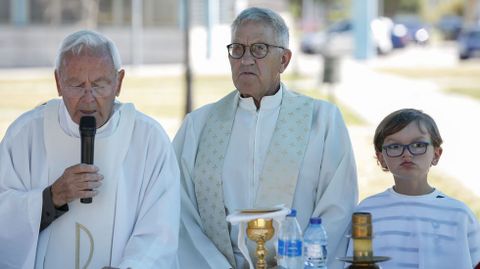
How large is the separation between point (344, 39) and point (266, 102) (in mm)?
46622

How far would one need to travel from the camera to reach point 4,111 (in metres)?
19.5

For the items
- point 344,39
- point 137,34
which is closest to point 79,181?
point 137,34

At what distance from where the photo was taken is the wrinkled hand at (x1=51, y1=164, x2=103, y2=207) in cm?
Result: 422

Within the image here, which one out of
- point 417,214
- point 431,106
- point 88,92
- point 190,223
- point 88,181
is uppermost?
point 88,92

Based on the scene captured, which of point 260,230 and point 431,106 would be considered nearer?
point 260,230

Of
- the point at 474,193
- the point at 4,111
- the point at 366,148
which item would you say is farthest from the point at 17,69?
the point at 474,193

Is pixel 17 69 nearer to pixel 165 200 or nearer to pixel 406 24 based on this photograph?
pixel 406 24

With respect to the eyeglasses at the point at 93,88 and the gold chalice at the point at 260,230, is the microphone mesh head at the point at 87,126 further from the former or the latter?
the gold chalice at the point at 260,230

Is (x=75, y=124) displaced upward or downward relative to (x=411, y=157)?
upward

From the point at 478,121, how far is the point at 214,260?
1341cm

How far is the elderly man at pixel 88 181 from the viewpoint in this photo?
14.4 feet

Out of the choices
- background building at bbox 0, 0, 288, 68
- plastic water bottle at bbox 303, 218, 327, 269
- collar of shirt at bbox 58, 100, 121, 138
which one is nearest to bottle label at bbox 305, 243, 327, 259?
plastic water bottle at bbox 303, 218, 327, 269

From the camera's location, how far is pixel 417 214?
459 centimetres

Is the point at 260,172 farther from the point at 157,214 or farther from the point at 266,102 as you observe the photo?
the point at 157,214
